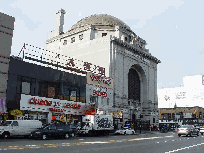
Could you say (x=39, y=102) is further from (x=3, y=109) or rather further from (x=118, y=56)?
(x=118, y=56)

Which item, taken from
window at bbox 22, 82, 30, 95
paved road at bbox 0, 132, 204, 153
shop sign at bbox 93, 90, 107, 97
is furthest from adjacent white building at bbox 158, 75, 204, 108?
paved road at bbox 0, 132, 204, 153

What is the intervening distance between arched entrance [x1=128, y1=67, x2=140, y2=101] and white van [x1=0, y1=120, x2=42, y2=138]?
→ 31.2 metres

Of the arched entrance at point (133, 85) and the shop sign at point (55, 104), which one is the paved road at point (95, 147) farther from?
the arched entrance at point (133, 85)

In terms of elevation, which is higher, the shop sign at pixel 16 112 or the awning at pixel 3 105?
the awning at pixel 3 105

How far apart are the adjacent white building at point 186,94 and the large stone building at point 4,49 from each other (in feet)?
347

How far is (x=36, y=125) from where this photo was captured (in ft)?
95.7

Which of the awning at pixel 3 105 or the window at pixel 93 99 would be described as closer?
the awning at pixel 3 105

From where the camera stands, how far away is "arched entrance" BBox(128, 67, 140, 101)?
57075mm

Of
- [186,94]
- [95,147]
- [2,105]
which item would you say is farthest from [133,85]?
[186,94]

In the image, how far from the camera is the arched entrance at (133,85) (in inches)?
2247

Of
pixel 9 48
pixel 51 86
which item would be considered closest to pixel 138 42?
pixel 51 86

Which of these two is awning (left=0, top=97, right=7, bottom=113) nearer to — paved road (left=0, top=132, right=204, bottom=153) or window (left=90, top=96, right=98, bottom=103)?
paved road (left=0, top=132, right=204, bottom=153)

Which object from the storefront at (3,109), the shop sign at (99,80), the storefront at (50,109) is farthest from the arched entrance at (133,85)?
the storefront at (3,109)

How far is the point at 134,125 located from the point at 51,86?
2343 centimetres
